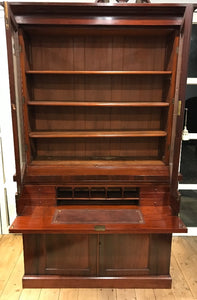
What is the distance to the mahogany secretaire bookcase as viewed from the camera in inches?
72.9

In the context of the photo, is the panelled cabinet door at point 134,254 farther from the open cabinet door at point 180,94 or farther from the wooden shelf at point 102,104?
the wooden shelf at point 102,104

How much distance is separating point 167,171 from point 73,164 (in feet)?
2.67

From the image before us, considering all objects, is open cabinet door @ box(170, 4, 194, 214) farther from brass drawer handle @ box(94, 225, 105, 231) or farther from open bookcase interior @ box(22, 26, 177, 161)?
brass drawer handle @ box(94, 225, 105, 231)

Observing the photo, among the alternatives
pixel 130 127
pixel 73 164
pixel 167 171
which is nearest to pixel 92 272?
pixel 73 164

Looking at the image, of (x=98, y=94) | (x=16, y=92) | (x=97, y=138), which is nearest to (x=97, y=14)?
(x=98, y=94)

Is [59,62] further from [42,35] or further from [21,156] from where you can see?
[21,156]

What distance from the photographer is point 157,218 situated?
6.46ft

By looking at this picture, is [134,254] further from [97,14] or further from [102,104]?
[97,14]

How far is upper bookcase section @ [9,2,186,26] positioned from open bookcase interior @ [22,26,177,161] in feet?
0.59

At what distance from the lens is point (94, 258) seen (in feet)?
6.86

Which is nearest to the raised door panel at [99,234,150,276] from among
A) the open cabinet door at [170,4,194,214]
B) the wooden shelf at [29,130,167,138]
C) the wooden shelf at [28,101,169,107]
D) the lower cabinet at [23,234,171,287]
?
the lower cabinet at [23,234,171,287]

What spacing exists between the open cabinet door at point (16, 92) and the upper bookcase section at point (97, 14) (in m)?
0.13

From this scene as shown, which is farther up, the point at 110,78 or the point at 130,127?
the point at 110,78

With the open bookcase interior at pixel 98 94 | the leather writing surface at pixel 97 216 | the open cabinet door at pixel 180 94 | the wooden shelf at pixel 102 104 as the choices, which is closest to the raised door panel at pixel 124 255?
the leather writing surface at pixel 97 216
